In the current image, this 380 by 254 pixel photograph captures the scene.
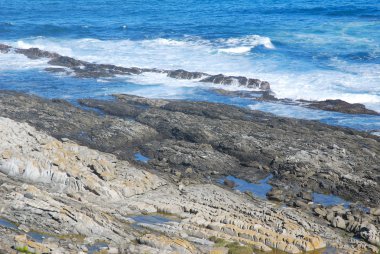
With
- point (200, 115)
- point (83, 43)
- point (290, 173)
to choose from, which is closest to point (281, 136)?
point (290, 173)

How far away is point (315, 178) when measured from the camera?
31.3 m

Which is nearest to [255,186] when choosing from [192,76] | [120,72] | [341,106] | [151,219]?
[151,219]

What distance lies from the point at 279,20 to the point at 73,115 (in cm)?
5267

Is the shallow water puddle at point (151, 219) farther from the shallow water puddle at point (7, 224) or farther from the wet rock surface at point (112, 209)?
the shallow water puddle at point (7, 224)

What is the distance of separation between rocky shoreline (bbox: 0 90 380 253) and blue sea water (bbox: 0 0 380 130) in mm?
8104

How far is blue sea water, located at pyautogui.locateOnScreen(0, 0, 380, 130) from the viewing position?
5150 cm

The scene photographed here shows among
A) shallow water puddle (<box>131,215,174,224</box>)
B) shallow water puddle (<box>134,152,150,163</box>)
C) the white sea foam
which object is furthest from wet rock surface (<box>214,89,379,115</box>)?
shallow water puddle (<box>131,215,174,224</box>)

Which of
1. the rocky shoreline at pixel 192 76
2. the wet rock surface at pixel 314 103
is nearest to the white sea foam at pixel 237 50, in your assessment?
the rocky shoreline at pixel 192 76

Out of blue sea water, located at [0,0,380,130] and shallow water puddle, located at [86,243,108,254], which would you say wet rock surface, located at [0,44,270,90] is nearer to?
blue sea water, located at [0,0,380,130]

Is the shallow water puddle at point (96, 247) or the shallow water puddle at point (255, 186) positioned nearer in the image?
the shallow water puddle at point (96, 247)

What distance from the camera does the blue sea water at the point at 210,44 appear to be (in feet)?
169

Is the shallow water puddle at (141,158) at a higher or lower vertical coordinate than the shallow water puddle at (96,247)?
lower

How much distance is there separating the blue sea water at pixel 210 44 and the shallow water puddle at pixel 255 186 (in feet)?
43.2

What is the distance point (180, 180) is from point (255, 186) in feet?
13.2
